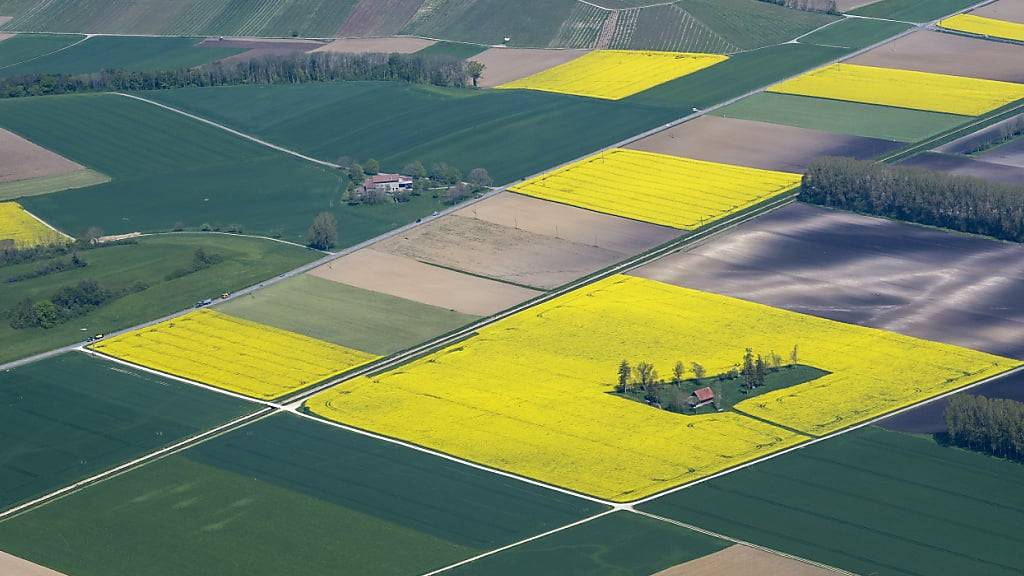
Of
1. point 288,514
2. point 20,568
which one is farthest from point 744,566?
point 20,568

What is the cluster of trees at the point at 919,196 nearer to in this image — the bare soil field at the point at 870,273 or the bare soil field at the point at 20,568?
the bare soil field at the point at 870,273

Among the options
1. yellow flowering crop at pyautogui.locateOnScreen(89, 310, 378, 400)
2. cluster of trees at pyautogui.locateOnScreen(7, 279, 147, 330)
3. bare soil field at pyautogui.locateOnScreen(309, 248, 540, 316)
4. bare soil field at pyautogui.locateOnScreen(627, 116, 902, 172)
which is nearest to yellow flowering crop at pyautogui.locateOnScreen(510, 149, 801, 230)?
bare soil field at pyautogui.locateOnScreen(627, 116, 902, 172)

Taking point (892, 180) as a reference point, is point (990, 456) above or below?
below

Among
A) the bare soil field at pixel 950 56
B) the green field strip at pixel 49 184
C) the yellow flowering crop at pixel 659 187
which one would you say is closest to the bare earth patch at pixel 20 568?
the yellow flowering crop at pixel 659 187

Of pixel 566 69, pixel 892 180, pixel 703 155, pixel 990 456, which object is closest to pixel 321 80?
pixel 566 69

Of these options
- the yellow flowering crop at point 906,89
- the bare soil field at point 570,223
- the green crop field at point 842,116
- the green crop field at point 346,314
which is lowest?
the green crop field at point 346,314

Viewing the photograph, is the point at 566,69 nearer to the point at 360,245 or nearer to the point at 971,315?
the point at 360,245

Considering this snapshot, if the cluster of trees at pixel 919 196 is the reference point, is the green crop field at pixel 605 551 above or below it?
below
